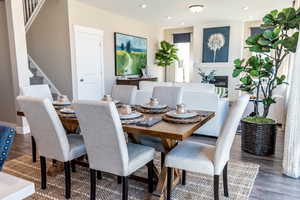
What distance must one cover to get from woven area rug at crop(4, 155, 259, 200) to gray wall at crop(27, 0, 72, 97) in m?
2.76

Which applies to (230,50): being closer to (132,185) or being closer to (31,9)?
(31,9)

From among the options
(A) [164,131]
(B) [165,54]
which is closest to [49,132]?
(A) [164,131]

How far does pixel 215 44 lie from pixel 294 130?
5864mm

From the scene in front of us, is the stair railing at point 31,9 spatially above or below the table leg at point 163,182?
above

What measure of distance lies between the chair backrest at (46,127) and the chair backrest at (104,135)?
34cm

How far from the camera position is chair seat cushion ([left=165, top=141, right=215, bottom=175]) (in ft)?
6.17

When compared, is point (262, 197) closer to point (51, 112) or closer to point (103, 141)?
point (103, 141)

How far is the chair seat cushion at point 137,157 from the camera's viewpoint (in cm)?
191

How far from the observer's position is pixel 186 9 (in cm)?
596

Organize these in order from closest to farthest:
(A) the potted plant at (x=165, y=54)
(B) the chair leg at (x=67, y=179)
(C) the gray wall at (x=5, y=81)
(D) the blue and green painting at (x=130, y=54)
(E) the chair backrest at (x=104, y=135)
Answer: (E) the chair backrest at (x=104, y=135) → (B) the chair leg at (x=67, y=179) → (C) the gray wall at (x=5, y=81) → (D) the blue and green painting at (x=130, y=54) → (A) the potted plant at (x=165, y=54)

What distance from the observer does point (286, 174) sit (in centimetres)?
265

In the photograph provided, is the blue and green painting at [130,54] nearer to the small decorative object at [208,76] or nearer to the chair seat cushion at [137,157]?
the small decorative object at [208,76]

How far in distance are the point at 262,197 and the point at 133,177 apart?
130 centimetres

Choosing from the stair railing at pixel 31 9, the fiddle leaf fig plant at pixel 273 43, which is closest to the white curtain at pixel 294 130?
the fiddle leaf fig plant at pixel 273 43
